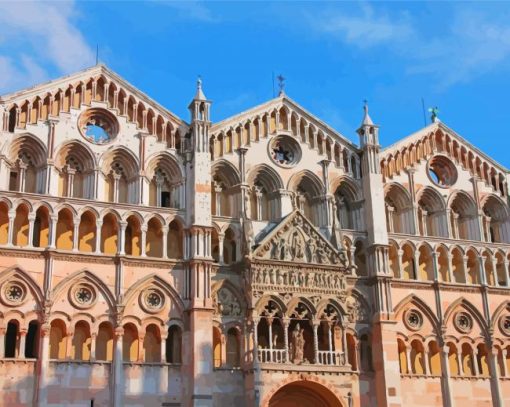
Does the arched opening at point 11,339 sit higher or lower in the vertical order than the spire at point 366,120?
lower

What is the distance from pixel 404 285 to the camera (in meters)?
36.5

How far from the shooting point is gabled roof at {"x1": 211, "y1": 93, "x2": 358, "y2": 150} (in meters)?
35.8

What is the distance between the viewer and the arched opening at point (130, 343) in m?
31.1

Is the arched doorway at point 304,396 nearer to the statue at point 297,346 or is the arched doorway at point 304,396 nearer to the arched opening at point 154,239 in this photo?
the statue at point 297,346

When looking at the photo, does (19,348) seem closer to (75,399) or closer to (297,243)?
(75,399)

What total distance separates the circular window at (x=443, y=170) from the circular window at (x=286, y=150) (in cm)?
729

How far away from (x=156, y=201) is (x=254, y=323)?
21.4 feet

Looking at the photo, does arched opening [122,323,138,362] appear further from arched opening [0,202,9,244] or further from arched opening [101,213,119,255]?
arched opening [0,202,9,244]

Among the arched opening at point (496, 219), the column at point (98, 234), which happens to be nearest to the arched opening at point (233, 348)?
the column at point (98, 234)

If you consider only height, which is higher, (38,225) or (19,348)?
(38,225)

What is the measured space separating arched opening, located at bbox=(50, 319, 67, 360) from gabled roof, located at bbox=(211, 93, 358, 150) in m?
10.6

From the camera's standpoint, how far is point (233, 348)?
108ft

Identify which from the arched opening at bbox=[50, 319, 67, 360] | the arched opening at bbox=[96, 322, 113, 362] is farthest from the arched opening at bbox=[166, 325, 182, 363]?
the arched opening at bbox=[50, 319, 67, 360]

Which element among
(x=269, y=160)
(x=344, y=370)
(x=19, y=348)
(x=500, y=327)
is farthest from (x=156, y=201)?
(x=500, y=327)
